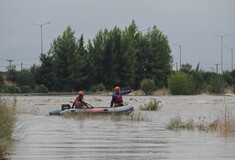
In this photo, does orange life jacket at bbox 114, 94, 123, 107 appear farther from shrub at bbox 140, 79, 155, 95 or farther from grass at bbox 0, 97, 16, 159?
shrub at bbox 140, 79, 155, 95

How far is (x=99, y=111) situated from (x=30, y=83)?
4798 cm

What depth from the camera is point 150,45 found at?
88.6 metres

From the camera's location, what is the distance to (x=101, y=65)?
8344 cm

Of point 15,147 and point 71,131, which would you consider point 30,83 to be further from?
point 15,147

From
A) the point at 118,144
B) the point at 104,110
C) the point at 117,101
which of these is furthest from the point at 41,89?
the point at 118,144

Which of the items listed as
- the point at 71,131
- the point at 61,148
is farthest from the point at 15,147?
the point at 71,131

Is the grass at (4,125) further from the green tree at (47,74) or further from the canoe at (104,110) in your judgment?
the green tree at (47,74)

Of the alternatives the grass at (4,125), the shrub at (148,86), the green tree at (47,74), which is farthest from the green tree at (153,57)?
the grass at (4,125)

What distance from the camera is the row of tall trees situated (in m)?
79.9

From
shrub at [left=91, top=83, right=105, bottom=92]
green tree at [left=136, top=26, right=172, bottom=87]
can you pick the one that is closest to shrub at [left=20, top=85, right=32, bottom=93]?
shrub at [left=91, top=83, right=105, bottom=92]

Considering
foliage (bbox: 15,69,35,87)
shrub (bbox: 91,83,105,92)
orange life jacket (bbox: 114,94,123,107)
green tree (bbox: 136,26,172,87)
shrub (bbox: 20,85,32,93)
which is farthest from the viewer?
green tree (bbox: 136,26,172,87)

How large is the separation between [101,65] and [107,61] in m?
0.90

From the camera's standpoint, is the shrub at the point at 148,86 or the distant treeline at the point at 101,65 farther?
the distant treeline at the point at 101,65

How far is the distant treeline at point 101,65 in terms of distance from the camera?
79.6 metres
